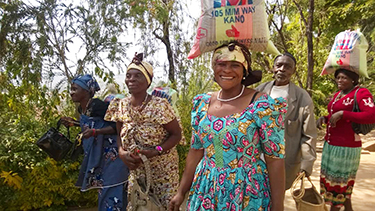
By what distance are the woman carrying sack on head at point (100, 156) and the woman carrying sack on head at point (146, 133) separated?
0.22 metres

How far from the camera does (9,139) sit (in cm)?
368

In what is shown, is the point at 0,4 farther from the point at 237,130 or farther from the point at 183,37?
the point at 237,130

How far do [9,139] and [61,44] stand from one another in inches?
56.9

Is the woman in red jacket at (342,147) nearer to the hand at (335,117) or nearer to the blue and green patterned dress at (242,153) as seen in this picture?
the hand at (335,117)

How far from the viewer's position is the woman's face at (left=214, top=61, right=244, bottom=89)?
5.54 feet

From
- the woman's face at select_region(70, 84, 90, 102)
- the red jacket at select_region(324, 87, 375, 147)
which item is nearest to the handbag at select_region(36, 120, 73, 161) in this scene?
the woman's face at select_region(70, 84, 90, 102)

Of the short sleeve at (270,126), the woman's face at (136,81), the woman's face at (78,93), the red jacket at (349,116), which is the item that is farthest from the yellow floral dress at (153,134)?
the red jacket at (349,116)

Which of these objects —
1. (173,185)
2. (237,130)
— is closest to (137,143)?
(173,185)

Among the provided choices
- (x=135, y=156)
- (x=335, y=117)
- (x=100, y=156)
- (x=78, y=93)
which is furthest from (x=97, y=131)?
(x=335, y=117)

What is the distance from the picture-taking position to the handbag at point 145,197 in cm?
234

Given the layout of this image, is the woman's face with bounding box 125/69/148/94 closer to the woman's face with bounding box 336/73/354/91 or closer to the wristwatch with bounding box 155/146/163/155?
the wristwatch with bounding box 155/146/163/155

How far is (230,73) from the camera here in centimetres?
169

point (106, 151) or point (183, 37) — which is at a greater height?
point (183, 37)

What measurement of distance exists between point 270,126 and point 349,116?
75.4 inches
